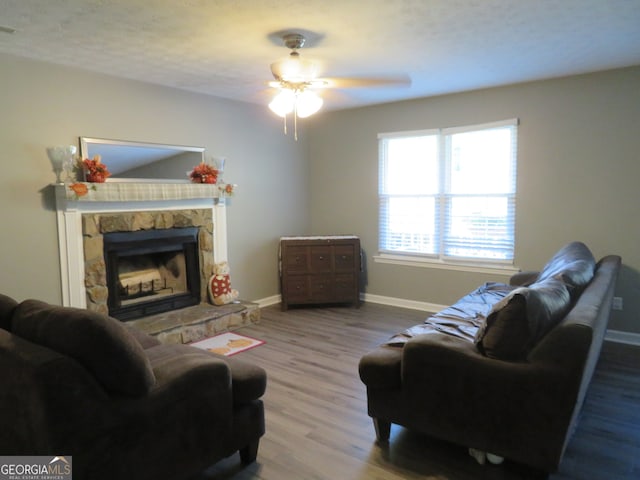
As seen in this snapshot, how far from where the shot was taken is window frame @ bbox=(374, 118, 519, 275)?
4605 millimetres

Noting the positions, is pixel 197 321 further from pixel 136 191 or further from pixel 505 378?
pixel 505 378

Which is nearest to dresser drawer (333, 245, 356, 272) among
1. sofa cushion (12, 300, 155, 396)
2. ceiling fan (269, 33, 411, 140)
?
ceiling fan (269, 33, 411, 140)

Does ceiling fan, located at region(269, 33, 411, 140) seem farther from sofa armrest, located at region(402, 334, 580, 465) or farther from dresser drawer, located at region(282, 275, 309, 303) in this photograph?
dresser drawer, located at region(282, 275, 309, 303)

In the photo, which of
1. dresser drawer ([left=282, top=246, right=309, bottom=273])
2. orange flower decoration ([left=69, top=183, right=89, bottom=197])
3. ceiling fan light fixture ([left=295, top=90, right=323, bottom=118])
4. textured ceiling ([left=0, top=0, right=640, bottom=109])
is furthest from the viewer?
dresser drawer ([left=282, top=246, right=309, bottom=273])

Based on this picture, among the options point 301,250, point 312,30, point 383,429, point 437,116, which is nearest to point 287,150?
point 301,250

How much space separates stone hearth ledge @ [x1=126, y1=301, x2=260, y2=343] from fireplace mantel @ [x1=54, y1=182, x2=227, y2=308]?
2.02 feet

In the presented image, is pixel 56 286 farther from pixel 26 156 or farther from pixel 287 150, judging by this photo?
pixel 287 150

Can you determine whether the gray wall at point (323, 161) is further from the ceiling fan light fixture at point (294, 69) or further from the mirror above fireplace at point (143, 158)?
the ceiling fan light fixture at point (294, 69)

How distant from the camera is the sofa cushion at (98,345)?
165 centimetres

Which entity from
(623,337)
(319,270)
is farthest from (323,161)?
(623,337)

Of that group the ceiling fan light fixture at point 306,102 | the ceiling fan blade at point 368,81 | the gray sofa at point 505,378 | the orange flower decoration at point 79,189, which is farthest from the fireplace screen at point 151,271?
the gray sofa at point 505,378

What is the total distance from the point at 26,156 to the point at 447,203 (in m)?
4.16

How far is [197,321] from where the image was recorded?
425cm

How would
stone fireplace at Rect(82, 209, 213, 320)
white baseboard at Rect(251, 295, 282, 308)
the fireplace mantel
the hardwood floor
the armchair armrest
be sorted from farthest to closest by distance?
white baseboard at Rect(251, 295, 282, 308)
stone fireplace at Rect(82, 209, 213, 320)
the fireplace mantel
the hardwood floor
the armchair armrest
